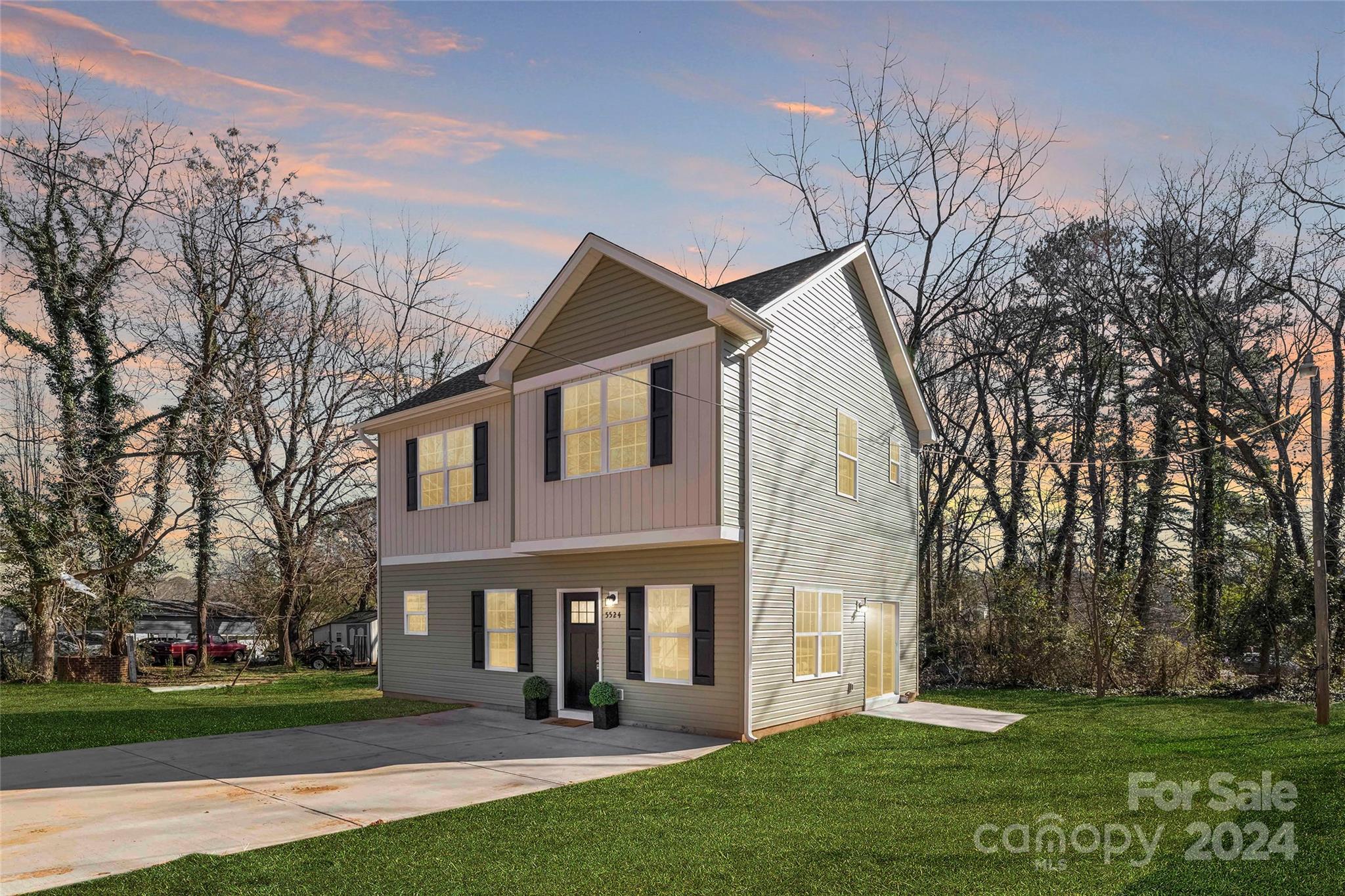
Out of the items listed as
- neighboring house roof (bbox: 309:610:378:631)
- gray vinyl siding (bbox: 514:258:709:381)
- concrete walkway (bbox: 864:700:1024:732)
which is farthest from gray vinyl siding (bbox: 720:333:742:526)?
neighboring house roof (bbox: 309:610:378:631)

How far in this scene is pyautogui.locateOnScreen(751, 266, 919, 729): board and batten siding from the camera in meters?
12.4

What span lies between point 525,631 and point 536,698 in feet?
4.16

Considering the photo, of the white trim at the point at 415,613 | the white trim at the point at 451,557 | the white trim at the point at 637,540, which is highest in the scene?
the white trim at the point at 637,540

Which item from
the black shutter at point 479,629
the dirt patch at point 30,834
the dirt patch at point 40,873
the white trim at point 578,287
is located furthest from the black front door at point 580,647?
the dirt patch at point 40,873

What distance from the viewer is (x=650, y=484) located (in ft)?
40.2

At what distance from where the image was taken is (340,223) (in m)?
28.8

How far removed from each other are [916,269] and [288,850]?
21378 mm

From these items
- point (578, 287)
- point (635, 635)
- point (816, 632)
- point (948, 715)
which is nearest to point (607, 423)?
point (578, 287)

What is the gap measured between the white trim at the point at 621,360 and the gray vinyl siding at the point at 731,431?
0.37 metres

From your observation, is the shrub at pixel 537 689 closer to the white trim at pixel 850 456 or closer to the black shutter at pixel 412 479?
the black shutter at pixel 412 479

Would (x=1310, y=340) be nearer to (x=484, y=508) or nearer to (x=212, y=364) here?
(x=484, y=508)

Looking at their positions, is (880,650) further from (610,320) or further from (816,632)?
(610,320)

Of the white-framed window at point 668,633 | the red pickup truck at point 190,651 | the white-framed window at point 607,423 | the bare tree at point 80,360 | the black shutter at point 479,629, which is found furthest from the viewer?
the red pickup truck at point 190,651

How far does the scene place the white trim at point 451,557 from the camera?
15.4m
